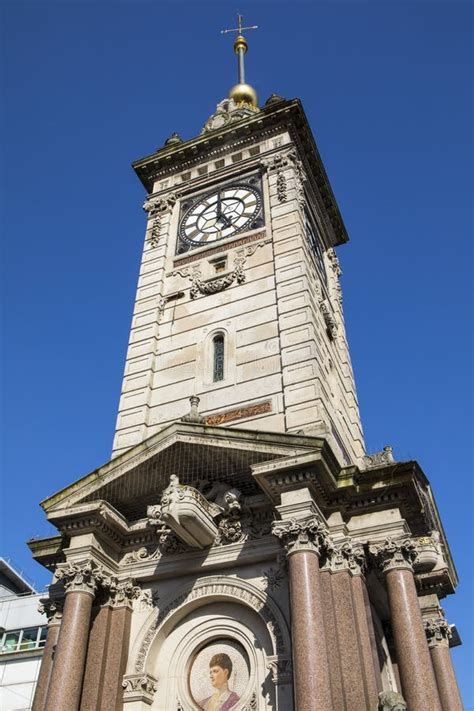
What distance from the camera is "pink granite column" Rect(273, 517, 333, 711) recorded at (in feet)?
43.4

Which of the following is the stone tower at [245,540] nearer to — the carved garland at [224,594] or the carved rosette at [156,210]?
the carved garland at [224,594]

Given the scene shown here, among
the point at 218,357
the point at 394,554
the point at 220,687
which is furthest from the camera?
the point at 218,357

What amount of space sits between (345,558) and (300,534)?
1.62 metres

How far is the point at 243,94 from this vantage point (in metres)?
40.6

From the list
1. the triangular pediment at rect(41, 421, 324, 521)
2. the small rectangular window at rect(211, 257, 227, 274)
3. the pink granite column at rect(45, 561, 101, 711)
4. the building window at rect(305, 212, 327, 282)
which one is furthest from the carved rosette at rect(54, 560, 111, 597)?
the building window at rect(305, 212, 327, 282)

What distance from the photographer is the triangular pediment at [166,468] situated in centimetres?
1762

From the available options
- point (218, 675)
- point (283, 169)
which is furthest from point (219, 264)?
point (218, 675)

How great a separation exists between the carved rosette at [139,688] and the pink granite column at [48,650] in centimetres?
204

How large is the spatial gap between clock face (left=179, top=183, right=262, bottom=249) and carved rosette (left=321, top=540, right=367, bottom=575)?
14647 millimetres

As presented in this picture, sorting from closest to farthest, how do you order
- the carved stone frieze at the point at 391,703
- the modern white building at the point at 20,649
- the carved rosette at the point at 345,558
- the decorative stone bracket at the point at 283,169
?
the carved stone frieze at the point at 391,703
the carved rosette at the point at 345,558
the decorative stone bracket at the point at 283,169
the modern white building at the point at 20,649

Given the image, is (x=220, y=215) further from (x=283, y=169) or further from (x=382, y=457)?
(x=382, y=457)

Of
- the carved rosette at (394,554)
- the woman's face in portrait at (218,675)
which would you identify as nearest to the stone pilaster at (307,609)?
the carved rosette at (394,554)

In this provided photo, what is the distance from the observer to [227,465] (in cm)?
1811

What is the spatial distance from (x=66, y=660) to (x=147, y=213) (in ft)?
67.8
